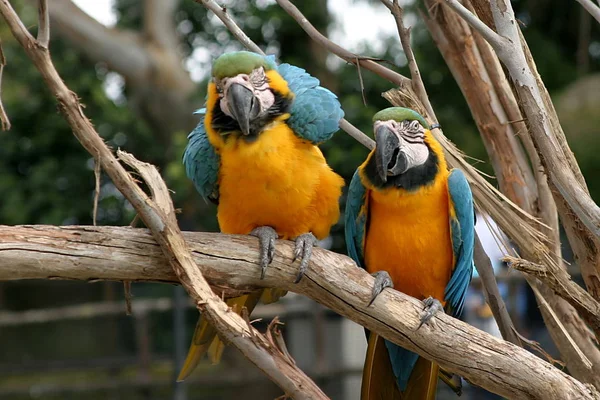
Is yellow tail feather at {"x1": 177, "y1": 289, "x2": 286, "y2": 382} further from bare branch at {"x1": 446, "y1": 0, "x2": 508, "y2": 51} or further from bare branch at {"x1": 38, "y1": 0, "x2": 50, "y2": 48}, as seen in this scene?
bare branch at {"x1": 446, "y1": 0, "x2": 508, "y2": 51}

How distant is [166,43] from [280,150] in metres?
4.64

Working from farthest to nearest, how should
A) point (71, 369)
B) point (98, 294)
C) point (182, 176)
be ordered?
point (98, 294) < point (71, 369) < point (182, 176)

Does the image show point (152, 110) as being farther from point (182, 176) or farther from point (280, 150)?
point (280, 150)

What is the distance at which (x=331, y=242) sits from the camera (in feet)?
18.2

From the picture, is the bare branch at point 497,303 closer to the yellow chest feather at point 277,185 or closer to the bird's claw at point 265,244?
the yellow chest feather at point 277,185

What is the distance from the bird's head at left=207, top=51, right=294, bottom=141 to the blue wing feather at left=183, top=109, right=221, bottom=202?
118 millimetres

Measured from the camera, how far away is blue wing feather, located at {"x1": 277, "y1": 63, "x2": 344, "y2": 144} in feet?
7.10

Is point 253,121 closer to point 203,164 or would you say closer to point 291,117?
point 291,117

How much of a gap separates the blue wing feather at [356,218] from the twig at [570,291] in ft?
1.72

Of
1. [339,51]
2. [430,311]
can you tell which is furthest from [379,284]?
[339,51]

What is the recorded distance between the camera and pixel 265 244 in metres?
2.04

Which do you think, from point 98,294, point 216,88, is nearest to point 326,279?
point 216,88

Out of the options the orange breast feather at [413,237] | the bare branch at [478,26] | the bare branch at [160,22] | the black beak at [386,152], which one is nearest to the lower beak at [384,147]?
the black beak at [386,152]

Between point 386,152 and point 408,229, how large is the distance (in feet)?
0.91
